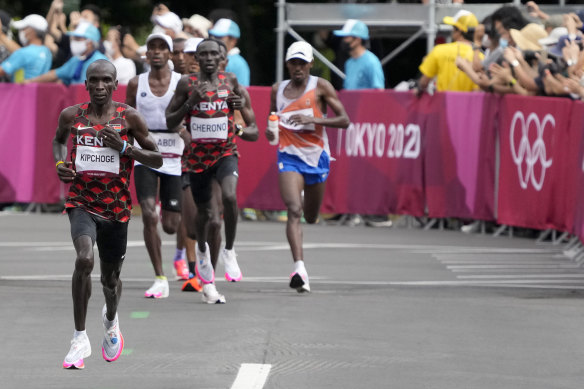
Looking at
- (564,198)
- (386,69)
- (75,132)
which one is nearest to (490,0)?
(386,69)

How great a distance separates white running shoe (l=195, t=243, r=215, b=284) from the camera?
37.5ft

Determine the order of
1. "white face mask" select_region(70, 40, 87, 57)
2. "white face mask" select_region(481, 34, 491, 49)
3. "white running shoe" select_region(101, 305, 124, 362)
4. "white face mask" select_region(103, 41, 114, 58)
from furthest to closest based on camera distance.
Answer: "white face mask" select_region(103, 41, 114, 58) < "white face mask" select_region(70, 40, 87, 57) < "white face mask" select_region(481, 34, 491, 49) < "white running shoe" select_region(101, 305, 124, 362)

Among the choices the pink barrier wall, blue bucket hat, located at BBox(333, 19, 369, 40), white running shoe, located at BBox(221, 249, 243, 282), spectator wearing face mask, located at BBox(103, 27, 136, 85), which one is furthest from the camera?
spectator wearing face mask, located at BBox(103, 27, 136, 85)

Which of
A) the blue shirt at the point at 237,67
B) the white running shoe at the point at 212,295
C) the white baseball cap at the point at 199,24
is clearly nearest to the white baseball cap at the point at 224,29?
the blue shirt at the point at 237,67

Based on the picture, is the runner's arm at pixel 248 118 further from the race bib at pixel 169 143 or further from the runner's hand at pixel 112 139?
the runner's hand at pixel 112 139

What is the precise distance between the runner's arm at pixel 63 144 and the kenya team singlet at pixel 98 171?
10 centimetres

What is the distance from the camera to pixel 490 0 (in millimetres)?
25141

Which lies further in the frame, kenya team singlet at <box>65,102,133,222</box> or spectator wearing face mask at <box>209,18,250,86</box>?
spectator wearing face mask at <box>209,18,250,86</box>

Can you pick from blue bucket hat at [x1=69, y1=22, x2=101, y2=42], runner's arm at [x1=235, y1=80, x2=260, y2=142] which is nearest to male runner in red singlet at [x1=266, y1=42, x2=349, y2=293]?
runner's arm at [x1=235, y1=80, x2=260, y2=142]

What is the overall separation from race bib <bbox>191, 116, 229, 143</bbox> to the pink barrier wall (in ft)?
16.5

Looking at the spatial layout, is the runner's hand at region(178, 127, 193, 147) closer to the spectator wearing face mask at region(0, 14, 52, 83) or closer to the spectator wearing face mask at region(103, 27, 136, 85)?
the spectator wearing face mask at region(103, 27, 136, 85)

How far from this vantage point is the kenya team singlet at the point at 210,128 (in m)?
11.7

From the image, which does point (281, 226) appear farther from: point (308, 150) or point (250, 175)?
point (308, 150)

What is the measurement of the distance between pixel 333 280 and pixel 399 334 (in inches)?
120
